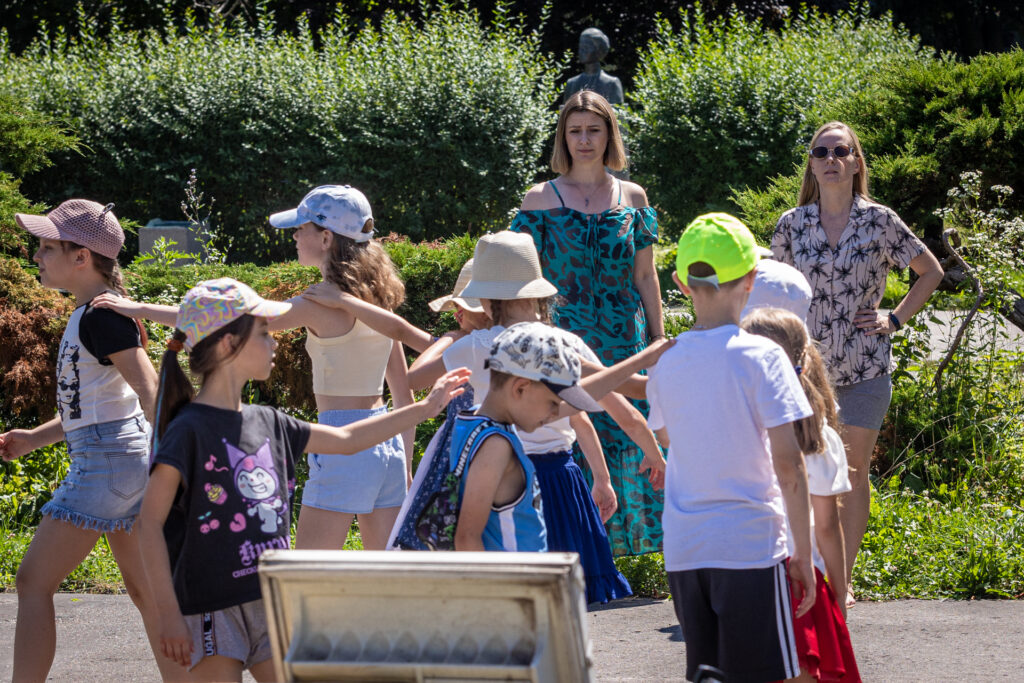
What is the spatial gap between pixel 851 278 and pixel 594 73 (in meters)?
9.79

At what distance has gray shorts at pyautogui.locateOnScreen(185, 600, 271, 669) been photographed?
2977mm

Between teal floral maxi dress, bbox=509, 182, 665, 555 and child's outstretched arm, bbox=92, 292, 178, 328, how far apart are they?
1.80 metres

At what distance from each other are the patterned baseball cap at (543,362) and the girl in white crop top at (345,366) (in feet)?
3.93

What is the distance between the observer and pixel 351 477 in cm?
A: 402

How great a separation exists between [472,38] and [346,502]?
1189cm

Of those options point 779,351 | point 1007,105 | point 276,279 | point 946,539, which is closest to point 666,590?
point 946,539

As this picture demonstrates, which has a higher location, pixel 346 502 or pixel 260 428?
pixel 260 428

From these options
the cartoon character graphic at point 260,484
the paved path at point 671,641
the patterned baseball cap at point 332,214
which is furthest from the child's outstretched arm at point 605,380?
the paved path at point 671,641

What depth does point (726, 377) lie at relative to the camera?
301cm

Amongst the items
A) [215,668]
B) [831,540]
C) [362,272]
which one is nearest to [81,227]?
[362,272]

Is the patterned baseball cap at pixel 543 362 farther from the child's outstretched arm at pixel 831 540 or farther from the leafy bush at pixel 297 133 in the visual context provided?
the leafy bush at pixel 297 133

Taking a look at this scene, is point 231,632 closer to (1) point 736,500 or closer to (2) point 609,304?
(1) point 736,500

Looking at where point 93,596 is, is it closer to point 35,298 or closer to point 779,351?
point 35,298

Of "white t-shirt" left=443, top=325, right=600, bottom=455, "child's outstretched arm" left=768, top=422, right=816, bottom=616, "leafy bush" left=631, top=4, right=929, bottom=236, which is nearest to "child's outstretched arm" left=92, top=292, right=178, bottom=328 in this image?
"white t-shirt" left=443, top=325, right=600, bottom=455
